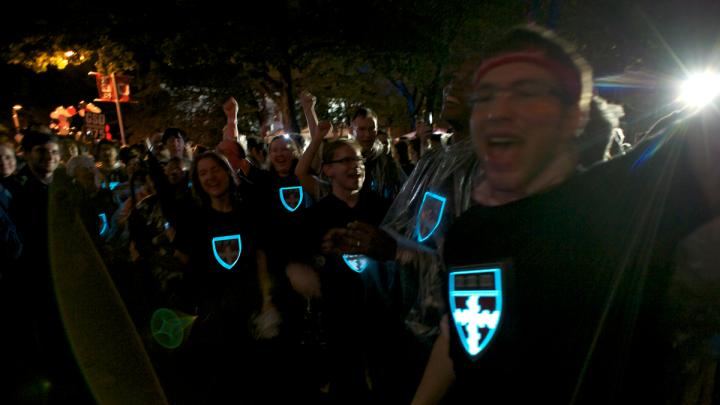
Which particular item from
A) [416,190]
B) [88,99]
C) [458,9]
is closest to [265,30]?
[458,9]

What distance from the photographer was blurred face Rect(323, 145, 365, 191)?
3.92m

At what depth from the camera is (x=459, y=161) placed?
9.32 feet

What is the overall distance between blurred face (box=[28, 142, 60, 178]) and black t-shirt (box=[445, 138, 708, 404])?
17.2 ft

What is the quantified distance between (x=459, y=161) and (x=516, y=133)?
135 cm

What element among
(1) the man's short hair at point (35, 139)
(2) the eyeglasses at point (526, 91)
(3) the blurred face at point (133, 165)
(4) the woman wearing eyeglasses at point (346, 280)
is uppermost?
(1) the man's short hair at point (35, 139)

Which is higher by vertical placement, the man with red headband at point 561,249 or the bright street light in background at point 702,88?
the bright street light in background at point 702,88

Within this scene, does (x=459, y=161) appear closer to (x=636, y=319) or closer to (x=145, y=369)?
(x=636, y=319)

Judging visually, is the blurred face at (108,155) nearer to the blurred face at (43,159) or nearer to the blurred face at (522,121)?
the blurred face at (43,159)

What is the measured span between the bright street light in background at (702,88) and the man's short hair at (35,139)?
18.3 feet

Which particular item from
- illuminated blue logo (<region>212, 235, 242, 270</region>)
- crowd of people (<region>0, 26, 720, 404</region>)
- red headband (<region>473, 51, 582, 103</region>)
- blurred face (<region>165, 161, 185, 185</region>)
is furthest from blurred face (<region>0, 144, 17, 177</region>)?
red headband (<region>473, 51, 582, 103</region>)

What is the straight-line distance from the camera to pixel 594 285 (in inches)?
51.9

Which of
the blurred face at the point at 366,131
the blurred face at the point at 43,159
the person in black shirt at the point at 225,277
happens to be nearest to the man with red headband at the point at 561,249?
the person in black shirt at the point at 225,277

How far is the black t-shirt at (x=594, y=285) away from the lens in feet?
4.20

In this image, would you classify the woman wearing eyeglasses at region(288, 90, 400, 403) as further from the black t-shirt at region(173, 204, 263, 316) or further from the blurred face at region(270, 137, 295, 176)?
the blurred face at region(270, 137, 295, 176)
